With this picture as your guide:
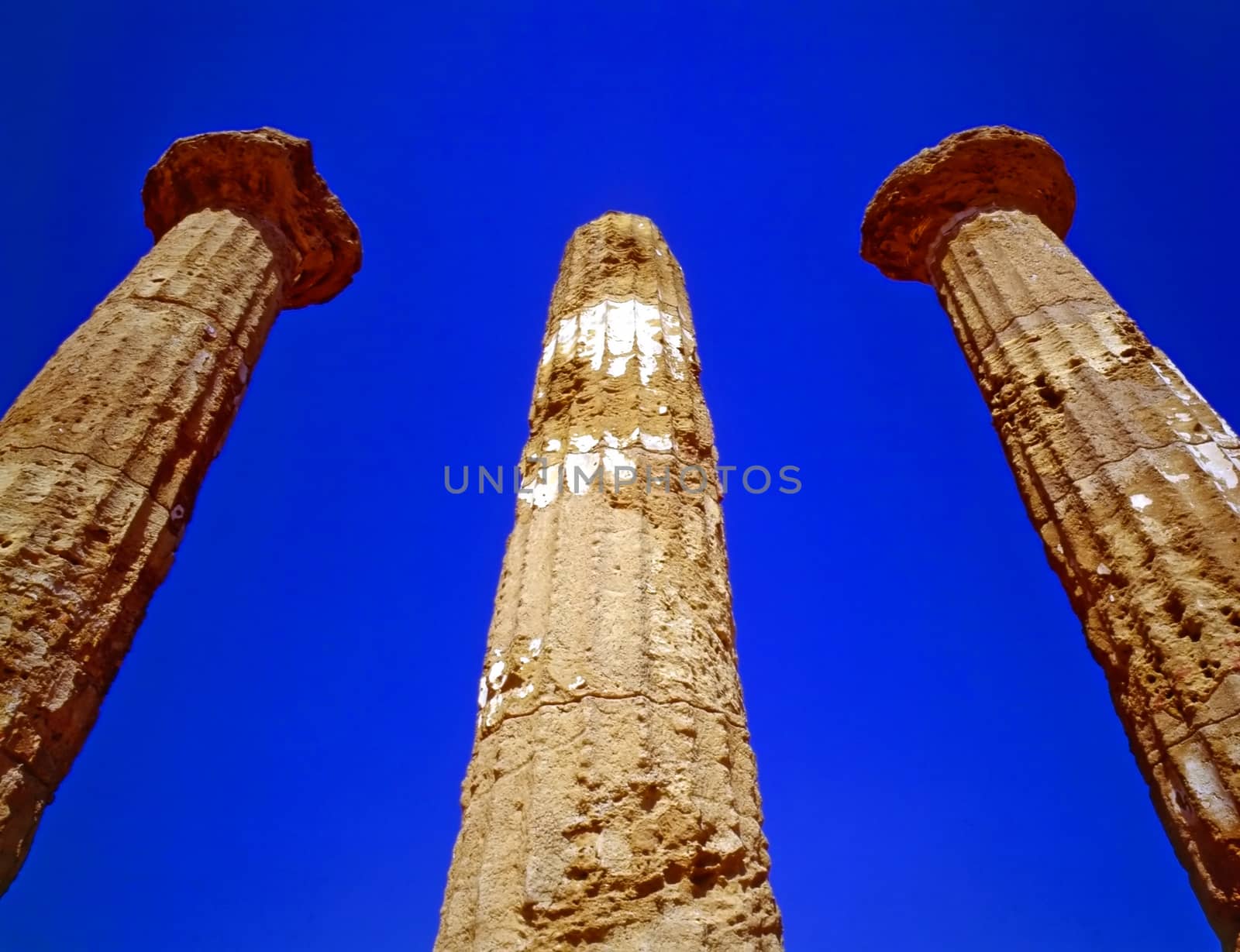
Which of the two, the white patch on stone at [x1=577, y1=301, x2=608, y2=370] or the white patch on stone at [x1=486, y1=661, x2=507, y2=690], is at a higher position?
the white patch on stone at [x1=577, y1=301, x2=608, y2=370]

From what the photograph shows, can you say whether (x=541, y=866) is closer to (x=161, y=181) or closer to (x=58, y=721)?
(x=58, y=721)

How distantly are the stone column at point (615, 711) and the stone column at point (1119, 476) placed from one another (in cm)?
236

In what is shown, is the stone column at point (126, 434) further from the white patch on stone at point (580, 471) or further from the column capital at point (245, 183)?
the white patch on stone at point (580, 471)

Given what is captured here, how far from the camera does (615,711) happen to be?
374 cm

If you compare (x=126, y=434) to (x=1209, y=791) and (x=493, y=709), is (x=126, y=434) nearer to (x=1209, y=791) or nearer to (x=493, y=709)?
(x=493, y=709)

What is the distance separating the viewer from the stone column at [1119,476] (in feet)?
15.1

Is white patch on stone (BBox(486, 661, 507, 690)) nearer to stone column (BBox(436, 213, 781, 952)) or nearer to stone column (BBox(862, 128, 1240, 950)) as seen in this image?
stone column (BBox(436, 213, 781, 952))

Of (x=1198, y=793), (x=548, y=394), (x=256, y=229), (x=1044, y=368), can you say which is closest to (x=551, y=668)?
(x=548, y=394)

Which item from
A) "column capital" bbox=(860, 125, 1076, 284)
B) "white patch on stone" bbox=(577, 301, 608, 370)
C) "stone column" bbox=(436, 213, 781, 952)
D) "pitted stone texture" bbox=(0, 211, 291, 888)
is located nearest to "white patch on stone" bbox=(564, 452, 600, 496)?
"stone column" bbox=(436, 213, 781, 952)

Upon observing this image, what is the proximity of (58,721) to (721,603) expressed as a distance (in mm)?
3611

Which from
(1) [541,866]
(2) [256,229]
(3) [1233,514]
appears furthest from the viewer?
(2) [256,229]

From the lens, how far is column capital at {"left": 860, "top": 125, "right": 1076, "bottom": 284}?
888 centimetres

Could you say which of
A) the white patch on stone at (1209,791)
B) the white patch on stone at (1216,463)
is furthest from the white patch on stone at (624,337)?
the white patch on stone at (1209,791)

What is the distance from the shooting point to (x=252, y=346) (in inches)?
303
